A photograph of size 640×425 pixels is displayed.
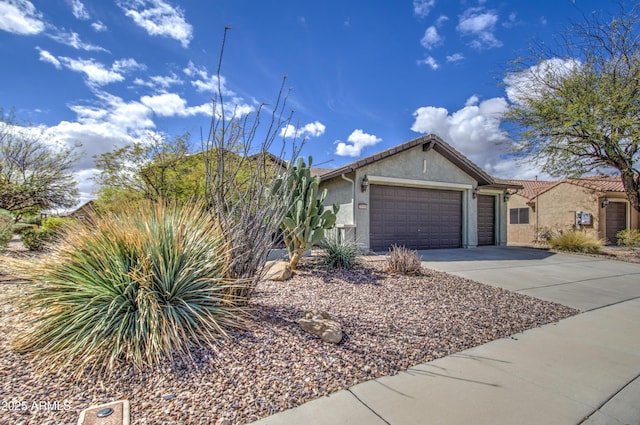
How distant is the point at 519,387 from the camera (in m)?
2.96

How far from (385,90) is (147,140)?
912 centimetres

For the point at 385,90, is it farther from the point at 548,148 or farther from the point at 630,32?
the point at 630,32

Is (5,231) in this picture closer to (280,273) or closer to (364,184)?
(280,273)

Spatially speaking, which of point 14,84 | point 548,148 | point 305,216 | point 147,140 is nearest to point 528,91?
point 548,148

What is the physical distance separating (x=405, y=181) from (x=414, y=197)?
3.27 feet

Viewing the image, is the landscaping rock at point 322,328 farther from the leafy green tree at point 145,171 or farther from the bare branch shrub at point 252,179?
the leafy green tree at point 145,171

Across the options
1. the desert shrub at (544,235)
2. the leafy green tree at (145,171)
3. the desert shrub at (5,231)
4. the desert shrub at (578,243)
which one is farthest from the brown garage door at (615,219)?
the desert shrub at (5,231)

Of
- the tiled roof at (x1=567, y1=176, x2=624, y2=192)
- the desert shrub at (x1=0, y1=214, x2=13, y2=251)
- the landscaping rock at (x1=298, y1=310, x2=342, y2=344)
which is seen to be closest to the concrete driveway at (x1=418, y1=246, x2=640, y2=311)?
the landscaping rock at (x1=298, y1=310, x2=342, y2=344)

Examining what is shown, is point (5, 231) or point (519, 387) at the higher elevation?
point (5, 231)

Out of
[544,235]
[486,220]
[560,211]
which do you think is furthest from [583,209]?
[486,220]

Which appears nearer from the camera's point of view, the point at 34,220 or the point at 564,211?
the point at 34,220

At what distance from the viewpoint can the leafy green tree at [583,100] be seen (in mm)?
12445

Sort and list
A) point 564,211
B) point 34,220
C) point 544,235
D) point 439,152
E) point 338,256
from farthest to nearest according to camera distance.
Result: point 564,211 < point 544,235 < point 34,220 < point 439,152 < point 338,256

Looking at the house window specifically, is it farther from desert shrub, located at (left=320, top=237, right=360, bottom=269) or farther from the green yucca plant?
the green yucca plant
